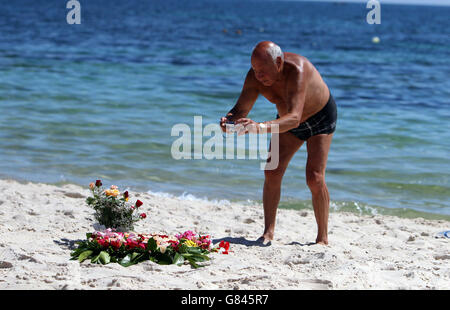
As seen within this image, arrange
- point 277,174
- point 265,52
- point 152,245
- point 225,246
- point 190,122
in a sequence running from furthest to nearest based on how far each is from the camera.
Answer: point 190,122
point 277,174
point 225,246
point 265,52
point 152,245

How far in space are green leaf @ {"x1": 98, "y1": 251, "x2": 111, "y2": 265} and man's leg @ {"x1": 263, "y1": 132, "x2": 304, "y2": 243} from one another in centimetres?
135

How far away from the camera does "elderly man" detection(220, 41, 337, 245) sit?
13.5ft

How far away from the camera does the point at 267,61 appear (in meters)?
4.09

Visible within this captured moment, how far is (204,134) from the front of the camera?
9.95 metres

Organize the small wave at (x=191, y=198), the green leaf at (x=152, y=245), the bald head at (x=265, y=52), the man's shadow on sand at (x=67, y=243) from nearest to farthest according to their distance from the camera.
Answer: the green leaf at (x=152, y=245), the bald head at (x=265, y=52), the man's shadow on sand at (x=67, y=243), the small wave at (x=191, y=198)

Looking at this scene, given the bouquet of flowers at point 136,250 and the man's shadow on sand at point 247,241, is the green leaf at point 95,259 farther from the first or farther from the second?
the man's shadow on sand at point 247,241

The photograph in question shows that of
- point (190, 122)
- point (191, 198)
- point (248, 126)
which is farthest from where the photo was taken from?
point (190, 122)

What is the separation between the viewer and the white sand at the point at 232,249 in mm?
3498

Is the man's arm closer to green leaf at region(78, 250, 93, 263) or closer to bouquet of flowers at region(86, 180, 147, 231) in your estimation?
bouquet of flowers at region(86, 180, 147, 231)

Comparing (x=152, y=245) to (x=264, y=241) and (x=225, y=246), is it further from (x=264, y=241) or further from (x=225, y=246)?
(x=264, y=241)

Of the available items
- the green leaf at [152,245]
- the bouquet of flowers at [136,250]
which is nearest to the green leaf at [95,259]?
the bouquet of flowers at [136,250]

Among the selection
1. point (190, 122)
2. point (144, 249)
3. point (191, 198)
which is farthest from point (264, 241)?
point (190, 122)

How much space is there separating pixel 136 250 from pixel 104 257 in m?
0.24

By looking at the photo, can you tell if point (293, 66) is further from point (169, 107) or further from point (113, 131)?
point (169, 107)
